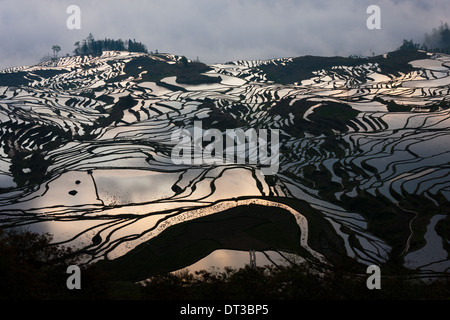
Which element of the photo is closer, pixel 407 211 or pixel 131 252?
pixel 131 252

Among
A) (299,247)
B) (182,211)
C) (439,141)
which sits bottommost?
(299,247)

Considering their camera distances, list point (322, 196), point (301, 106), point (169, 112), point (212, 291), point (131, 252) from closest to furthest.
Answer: point (212, 291)
point (131, 252)
point (322, 196)
point (301, 106)
point (169, 112)

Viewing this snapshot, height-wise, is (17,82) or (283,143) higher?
(17,82)

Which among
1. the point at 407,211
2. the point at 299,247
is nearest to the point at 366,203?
the point at 407,211

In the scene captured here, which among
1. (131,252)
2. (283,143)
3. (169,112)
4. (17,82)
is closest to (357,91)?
(283,143)

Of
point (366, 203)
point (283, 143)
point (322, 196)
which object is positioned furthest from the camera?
point (283, 143)

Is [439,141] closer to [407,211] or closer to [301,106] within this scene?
[407,211]
